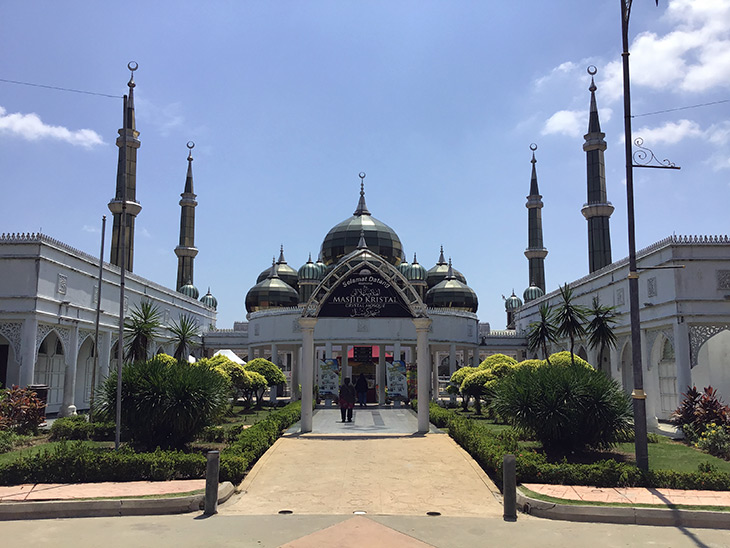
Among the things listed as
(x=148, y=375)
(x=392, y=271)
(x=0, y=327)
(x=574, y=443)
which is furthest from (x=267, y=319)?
(x=574, y=443)

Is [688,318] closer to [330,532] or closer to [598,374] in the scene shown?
[598,374]

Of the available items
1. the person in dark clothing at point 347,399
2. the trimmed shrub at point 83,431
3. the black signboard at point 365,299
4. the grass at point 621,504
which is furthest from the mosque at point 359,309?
the grass at point 621,504

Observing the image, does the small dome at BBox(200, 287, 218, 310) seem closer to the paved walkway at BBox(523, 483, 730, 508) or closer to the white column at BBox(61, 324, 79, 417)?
the white column at BBox(61, 324, 79, 417)

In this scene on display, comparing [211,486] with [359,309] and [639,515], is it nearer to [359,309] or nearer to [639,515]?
[639,515]

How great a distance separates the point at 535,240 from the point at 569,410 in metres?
56.3

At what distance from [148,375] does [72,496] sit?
579 cm

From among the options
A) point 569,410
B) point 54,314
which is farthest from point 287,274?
point 569,410

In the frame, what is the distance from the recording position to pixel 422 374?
2259 cm

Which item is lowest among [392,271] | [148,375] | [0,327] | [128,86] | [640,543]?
[640,543]

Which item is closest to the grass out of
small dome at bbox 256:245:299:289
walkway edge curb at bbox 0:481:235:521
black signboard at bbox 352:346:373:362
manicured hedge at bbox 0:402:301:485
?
manicured hedge at bbox 0:402:301:485

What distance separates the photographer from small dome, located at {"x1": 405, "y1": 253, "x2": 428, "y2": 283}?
198 ft

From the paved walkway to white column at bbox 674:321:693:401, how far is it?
46.3 ft

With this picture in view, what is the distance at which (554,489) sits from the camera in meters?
12.4

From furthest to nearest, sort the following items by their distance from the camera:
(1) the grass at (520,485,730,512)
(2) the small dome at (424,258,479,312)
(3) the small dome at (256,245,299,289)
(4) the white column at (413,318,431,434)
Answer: (3) the small dome at (256,245,299,289) < (2) the small dome at (424,258,479,312) < (4) the white column at (413,318,431,434) < (1) the grass at (520,485,730,512)
